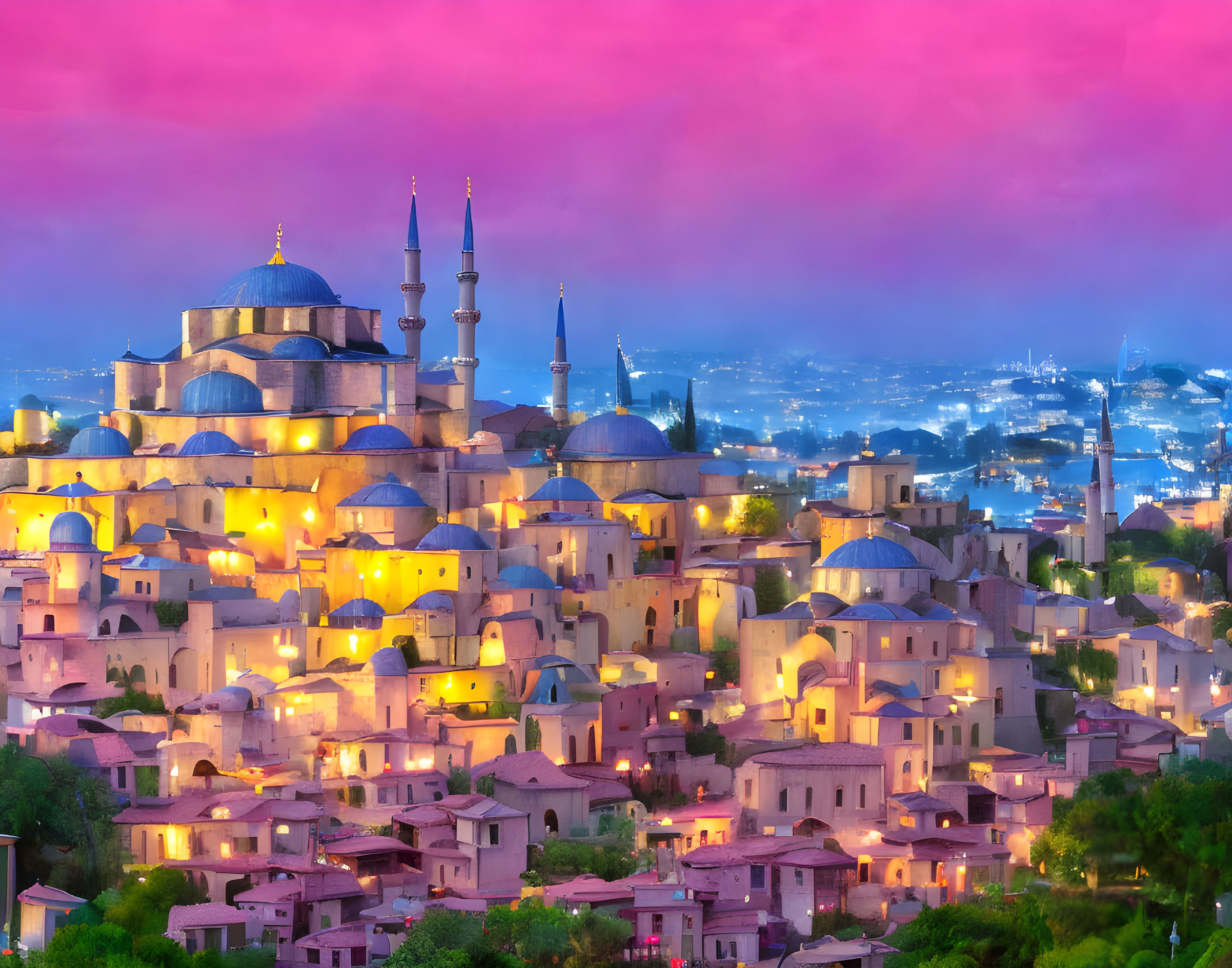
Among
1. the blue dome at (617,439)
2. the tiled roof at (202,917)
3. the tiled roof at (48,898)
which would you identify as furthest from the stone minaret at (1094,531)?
the tiled roof at (48,898)

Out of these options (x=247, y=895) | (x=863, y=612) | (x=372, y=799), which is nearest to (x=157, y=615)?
(x=372, y=799)

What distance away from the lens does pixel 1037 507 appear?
52.9 m

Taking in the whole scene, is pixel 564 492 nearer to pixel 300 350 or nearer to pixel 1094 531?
pixel 300 350

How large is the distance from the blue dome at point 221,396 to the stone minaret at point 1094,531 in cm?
1493

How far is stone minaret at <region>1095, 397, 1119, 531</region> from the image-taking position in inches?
1828

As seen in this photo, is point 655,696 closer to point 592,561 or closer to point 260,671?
point 592,561

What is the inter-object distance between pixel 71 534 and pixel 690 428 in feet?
57.5

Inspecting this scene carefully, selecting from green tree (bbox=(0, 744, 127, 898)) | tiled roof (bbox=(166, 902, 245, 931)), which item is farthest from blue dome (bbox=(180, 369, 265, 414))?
tiled roof (bbox=(166, 902, 245, 931))

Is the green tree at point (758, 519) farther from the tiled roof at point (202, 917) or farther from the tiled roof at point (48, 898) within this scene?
the tiled roof at point (48, 898)

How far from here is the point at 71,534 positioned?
32.2 metres

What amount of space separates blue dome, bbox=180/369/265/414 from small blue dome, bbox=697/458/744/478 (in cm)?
758

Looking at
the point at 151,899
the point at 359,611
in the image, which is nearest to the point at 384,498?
the point at 359,611

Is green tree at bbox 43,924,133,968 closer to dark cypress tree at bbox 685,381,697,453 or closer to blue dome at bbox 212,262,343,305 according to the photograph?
blue dome at bbox 212,262,343,305

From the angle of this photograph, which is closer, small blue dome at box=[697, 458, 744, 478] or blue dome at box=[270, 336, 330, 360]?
blue dome at box=[270, 336, 330, 360]
